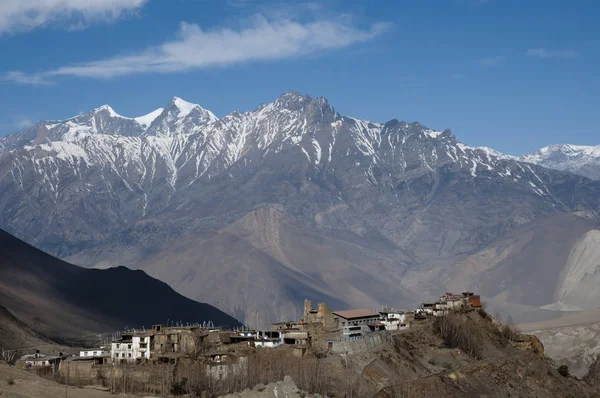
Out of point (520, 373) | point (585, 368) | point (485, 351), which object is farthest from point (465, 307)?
point (585, 368)

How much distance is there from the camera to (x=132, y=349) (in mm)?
118562

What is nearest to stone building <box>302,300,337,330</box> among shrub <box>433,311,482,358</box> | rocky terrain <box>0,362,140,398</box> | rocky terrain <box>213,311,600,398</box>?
rocky terrain <box>213,311,600,398</box>

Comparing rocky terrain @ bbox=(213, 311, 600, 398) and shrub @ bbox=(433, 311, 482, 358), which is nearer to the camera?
rocky terrain @ bbox=(213, 311, 600, 398)

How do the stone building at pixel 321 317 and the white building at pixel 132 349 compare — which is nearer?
the white building at pixel 132 349

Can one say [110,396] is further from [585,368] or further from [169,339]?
[585,368]

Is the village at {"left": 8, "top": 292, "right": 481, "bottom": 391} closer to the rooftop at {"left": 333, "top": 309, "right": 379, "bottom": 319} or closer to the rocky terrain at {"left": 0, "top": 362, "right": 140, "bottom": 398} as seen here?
the rooftop at {"left": 333, "top": 309, "right": 379, "bottom": 319}

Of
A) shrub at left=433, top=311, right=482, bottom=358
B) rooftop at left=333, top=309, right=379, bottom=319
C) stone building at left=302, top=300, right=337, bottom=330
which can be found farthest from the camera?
rooftop at left=333, top=309, right=379, bottom=319

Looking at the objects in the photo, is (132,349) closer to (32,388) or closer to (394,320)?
(32,388)

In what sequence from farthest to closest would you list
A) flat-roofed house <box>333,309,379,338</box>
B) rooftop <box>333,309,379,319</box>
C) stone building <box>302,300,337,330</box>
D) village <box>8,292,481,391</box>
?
rooftop <box>333,309,379,319</box> < flat-roofed house <box>333,309,379,338</box> < stone building <box>302,300,337,330</box> < village <box>8,292,481,391</box>

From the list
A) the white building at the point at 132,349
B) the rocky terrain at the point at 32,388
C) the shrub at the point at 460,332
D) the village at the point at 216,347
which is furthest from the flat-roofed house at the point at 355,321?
the rocky terrain at the point at 32,388

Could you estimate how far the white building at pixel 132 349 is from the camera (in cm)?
11675

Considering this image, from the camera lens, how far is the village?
350ft

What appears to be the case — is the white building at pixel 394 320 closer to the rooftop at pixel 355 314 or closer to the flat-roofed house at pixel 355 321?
the flat-roofed house at pixel 355 321

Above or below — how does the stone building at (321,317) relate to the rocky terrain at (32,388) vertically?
above
